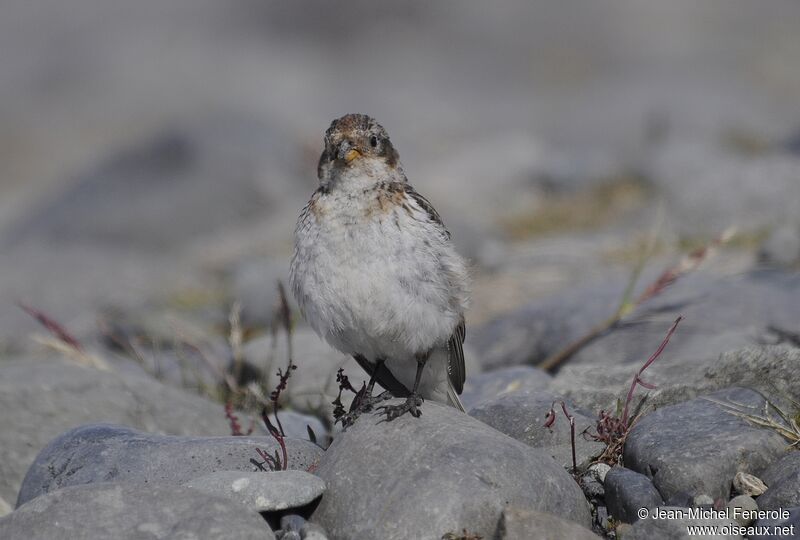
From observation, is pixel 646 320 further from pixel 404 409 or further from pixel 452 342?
pixel 404 409

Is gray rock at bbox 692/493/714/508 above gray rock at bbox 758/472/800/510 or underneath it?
underneath

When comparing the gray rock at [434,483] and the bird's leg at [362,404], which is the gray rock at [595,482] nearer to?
the gray rock at [434,483]

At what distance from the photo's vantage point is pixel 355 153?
525 cm

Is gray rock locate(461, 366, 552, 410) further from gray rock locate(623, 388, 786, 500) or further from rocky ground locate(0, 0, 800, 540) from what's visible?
gray rock locate(623, 388, 786, 500)

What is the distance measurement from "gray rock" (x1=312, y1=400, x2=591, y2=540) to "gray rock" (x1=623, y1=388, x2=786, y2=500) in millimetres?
400

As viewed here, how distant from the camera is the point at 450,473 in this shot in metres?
4.04

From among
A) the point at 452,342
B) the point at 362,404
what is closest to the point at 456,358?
the point at 452,342

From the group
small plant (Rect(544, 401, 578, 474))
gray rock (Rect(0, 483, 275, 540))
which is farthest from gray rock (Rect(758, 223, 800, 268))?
gray rock (Rect(0, 483, 275, 540))

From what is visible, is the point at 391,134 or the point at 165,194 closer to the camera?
the point at 165,194

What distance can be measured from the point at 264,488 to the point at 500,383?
258cm

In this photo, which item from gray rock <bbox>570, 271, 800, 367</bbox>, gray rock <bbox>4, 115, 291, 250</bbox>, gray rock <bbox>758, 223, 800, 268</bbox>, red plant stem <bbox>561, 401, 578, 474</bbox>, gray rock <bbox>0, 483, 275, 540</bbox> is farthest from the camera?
gray rock <bbox>4, 115, 291, 250</bbox>

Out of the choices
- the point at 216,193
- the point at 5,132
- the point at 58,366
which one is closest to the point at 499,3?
the point at 5,132

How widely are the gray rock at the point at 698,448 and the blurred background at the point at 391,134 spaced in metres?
2.61

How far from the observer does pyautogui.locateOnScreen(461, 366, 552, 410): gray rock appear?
20.6 ft
